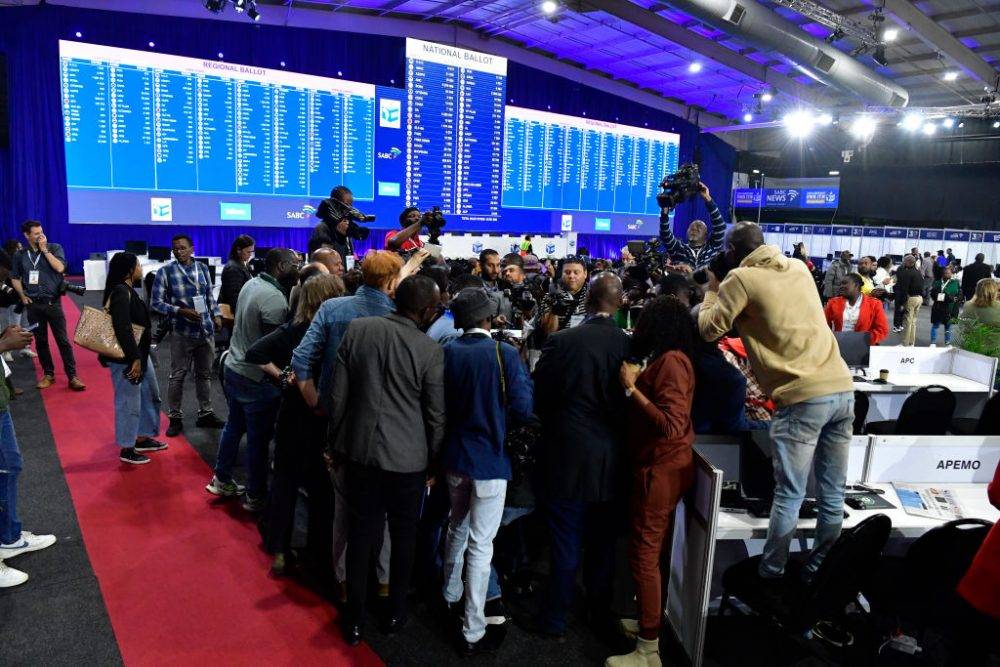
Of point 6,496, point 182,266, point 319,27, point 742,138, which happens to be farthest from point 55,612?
point 742,138

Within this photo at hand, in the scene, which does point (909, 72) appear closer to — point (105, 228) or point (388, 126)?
point (388, 126)

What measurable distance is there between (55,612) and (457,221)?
34.8 feet

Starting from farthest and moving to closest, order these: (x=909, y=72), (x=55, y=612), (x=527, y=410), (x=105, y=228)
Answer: (x=909, y=72) → (x=105, y=228) → (x=55, y=612) → (x=527, y=410)

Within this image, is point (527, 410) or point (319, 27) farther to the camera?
point (319, 27)

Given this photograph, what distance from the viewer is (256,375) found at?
3.52 meters

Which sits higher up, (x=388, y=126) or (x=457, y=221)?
(x=388, y=126)

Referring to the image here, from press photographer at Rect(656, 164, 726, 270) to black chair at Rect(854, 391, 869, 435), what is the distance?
1.36 metres

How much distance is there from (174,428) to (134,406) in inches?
26.6

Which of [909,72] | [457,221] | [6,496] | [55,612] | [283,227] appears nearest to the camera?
[55,612]

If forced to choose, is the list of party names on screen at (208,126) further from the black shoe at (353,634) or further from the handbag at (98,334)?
the black shoe at (353,634)

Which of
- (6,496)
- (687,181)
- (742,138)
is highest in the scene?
(742,138)

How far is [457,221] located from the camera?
12781mm

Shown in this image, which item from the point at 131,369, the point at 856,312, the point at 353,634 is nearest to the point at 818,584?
the point at 353,634

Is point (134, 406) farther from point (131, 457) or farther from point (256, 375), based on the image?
point (256, 375)
